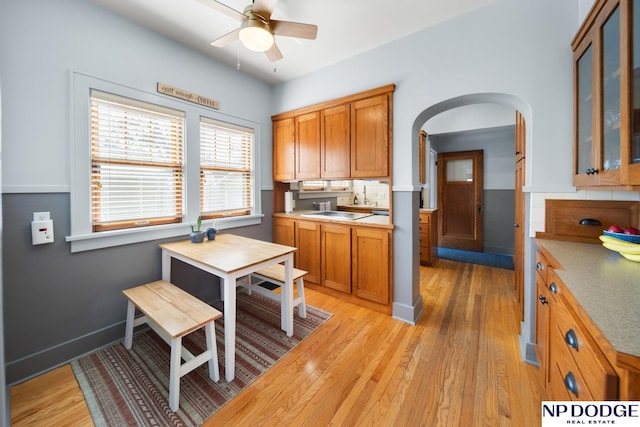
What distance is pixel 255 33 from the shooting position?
1.73 meters

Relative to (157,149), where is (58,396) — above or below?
below

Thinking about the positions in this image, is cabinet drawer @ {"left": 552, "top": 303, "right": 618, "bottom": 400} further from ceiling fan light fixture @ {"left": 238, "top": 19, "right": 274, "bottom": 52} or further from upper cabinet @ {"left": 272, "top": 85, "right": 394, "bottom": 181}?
ceiling fan light fixture @ {"left": 238, "top": 19, "right": 274, "bottom": 52}

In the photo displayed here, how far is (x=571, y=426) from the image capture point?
914 mm

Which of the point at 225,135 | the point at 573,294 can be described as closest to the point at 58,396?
the point at 225,135

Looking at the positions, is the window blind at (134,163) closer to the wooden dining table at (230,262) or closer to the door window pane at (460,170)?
the wooden dining table at (230,262)

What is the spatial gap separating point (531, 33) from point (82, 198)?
3.80 meters

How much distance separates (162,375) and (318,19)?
10.5 feet

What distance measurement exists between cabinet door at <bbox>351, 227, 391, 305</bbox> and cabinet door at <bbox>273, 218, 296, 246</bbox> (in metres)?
0.99

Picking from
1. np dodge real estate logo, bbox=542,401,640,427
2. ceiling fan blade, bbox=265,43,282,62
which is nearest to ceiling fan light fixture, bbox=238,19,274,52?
ceiling fan blade, bbox=265,43,282,62

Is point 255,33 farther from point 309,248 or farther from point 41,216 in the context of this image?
point 309,248

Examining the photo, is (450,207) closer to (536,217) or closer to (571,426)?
(536,217)

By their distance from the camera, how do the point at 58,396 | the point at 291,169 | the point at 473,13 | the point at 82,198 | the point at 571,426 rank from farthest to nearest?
the point at 291,169, the point at 473,13, the point at 82,198, the point at 58,396, the point at 571,426

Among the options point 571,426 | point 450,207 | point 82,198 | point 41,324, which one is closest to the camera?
point 571,426

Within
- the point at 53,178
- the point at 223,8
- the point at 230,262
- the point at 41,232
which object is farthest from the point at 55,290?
the point at 223,8
